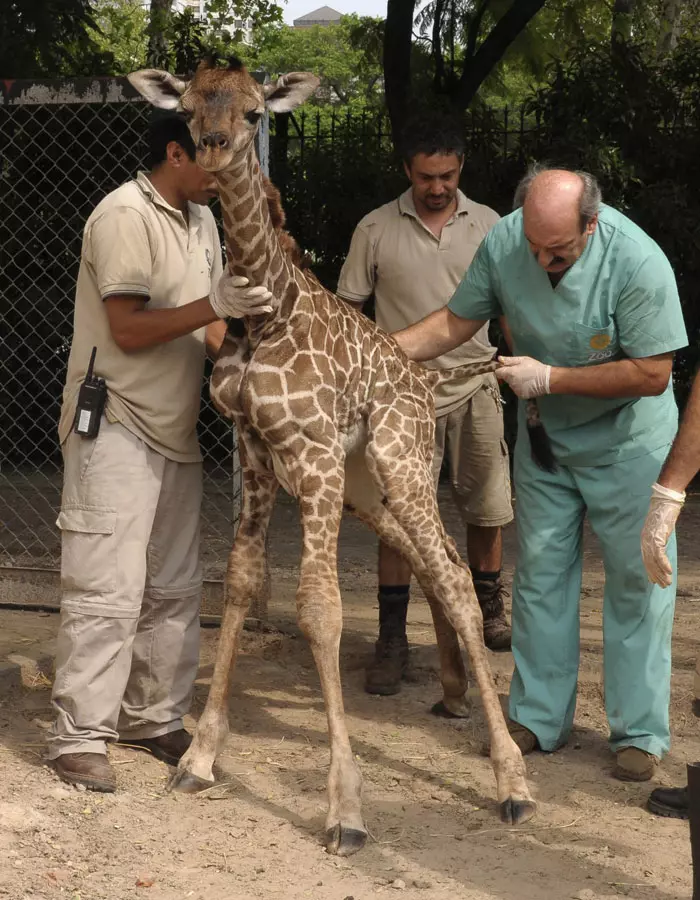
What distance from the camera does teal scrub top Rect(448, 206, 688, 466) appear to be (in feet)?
13.6

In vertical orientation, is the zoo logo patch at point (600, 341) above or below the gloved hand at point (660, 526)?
above

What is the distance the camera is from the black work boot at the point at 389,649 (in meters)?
5.14

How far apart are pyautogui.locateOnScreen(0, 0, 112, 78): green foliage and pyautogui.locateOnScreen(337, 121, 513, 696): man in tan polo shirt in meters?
4.70

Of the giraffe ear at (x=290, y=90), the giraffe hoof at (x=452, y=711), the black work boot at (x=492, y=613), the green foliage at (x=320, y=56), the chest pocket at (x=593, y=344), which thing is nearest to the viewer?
the giraffe ear at (x=290, y=90)

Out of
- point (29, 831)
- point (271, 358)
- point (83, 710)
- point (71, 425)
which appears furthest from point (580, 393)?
point (29, 831)

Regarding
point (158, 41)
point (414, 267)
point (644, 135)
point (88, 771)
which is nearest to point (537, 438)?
point (414, 267)

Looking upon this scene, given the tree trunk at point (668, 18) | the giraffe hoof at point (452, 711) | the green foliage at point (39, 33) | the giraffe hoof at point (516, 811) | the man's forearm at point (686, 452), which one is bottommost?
the giraffe hoof at point (452, 711)

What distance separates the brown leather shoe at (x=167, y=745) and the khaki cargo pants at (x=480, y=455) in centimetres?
180

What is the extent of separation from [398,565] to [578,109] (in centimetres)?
586

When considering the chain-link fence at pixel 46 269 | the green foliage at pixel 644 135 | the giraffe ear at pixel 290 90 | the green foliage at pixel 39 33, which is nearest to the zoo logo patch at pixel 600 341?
the giraffe ear at pixel 290 90

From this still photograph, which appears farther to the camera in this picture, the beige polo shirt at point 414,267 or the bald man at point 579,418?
the beige polo shirt at point 414,267

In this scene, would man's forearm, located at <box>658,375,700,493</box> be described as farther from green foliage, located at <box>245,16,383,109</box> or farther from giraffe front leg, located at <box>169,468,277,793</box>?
green foliage, located at <box>245,16,383,109</box>

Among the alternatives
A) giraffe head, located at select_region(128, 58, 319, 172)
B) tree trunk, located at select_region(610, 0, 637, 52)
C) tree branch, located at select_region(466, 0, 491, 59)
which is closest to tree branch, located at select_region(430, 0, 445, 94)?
tree branch, located at select_region(466, 0, 491, 59)

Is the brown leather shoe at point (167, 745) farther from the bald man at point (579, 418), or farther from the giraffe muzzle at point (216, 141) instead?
the giraffe muzzle at point (216, 141)
